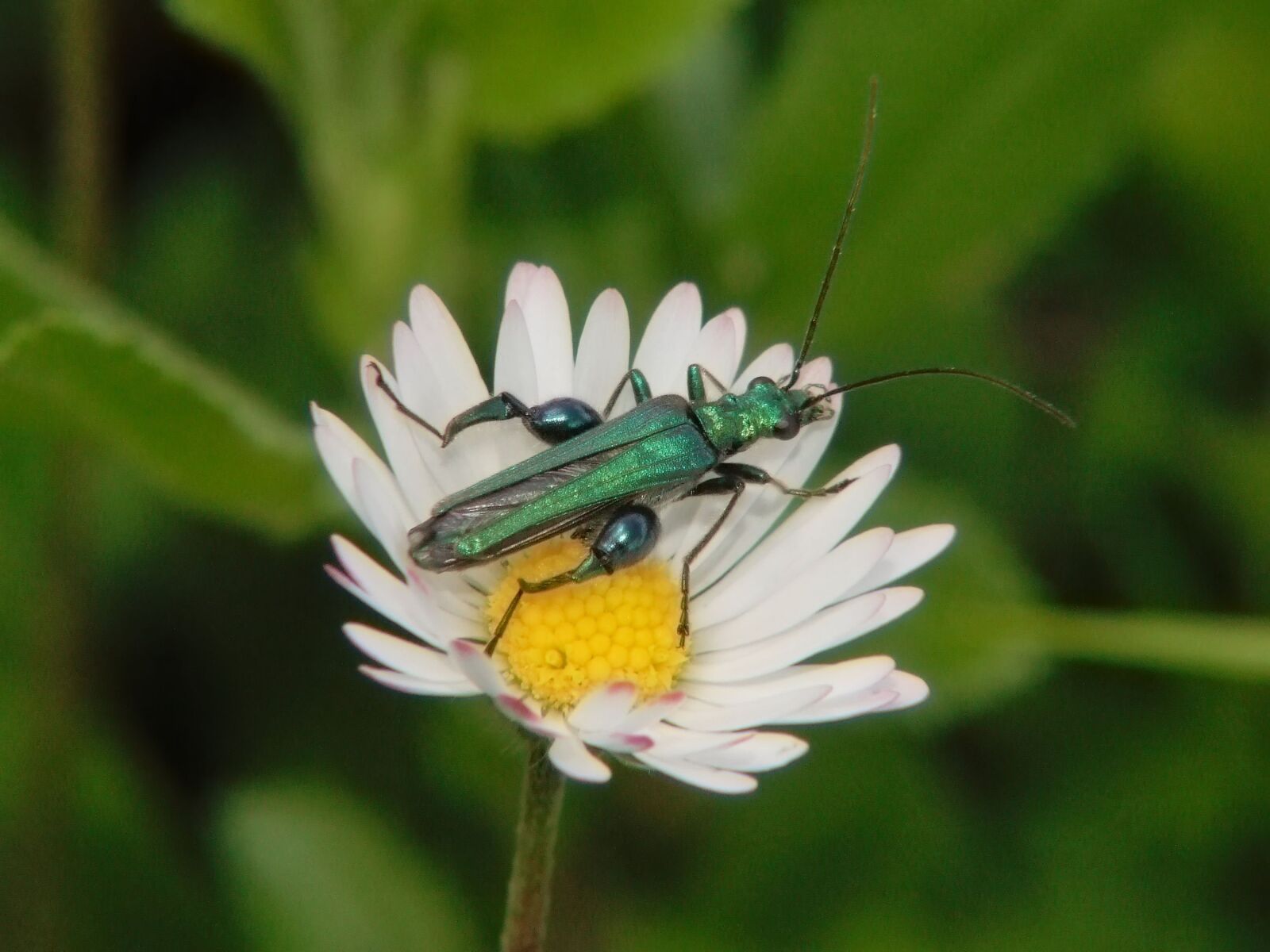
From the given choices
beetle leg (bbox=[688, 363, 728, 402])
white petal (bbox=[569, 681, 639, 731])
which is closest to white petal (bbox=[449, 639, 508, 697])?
white petal (bbox=[569, 681, 639, 731])

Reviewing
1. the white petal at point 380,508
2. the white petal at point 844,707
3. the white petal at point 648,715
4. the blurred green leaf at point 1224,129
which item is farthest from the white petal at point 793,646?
the blurred green leaf at point 1224,129

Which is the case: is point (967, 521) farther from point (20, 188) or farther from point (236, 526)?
point (20, 188)

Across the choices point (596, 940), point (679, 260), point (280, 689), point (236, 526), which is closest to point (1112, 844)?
point (596, 940)

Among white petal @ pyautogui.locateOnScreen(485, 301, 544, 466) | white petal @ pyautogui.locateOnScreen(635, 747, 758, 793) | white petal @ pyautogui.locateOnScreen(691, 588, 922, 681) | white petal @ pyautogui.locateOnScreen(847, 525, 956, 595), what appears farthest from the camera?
white petal @ pyautogui.locateOnScreen(485, 301, 544, 466)

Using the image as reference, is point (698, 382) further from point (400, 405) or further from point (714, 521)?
point (400, 405)

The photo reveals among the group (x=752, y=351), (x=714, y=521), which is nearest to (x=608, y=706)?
(x=714, y=521)

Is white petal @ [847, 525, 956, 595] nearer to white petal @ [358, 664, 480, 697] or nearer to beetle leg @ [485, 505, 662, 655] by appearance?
beetle leg @ [485, 505, 662, 655]
